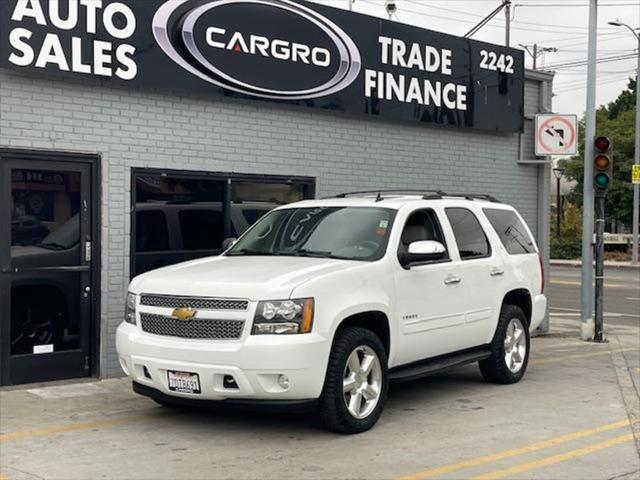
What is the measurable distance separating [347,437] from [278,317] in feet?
3.93

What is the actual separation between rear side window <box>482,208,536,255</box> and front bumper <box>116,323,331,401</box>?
3657 mm

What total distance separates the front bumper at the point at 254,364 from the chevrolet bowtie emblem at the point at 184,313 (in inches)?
7.4

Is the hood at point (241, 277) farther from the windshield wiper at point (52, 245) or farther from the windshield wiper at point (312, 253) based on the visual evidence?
the windshield wiper at point (52, 245)

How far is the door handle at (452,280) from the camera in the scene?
27.2 feet

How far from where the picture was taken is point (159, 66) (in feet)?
32.0

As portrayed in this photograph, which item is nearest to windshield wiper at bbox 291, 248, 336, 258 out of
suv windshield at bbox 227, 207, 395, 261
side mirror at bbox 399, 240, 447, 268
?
suv windshield at bbox 227, 207, 395, 261

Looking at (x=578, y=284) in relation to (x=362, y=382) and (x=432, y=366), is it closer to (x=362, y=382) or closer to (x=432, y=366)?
(x=432, y=366)

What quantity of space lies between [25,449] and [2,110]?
3748 millimetres

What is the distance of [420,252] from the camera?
757 cm

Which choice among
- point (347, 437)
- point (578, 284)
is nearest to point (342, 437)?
point (347, 437)

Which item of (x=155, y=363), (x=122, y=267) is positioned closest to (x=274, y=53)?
(x=122, y=267)

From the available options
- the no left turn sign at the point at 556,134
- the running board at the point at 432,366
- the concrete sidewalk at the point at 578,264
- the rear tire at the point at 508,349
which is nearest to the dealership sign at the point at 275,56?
the no left turn sign at the point at 556,134

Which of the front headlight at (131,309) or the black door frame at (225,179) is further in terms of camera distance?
the black door frame at (225,179)

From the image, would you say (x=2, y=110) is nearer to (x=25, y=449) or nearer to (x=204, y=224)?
(x=204, y=224)
